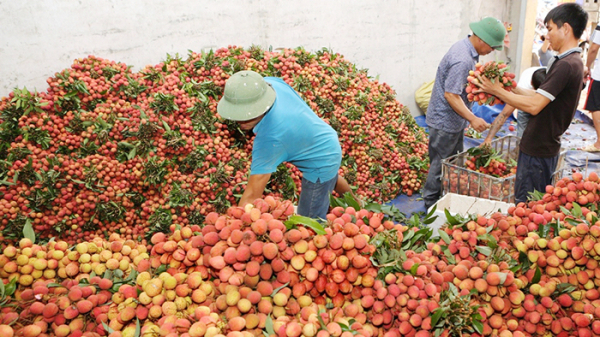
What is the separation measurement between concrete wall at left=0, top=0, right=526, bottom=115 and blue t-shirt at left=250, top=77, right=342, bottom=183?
1467 mm

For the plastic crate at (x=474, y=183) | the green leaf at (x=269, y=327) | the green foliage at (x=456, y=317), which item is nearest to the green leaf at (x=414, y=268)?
the green foliage at (x=456, y=317)

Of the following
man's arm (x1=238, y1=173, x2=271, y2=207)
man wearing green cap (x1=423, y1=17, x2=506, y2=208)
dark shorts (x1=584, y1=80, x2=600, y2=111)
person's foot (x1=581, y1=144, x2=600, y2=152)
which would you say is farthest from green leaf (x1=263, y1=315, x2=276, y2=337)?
dark shorts (x1=584, y1=80, x2=600, y2=111)

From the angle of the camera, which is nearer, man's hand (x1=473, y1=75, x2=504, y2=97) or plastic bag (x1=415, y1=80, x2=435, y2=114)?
man's hand (x1=473, y1=75, x2=504, y2=97)

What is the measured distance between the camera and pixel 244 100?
2166 millimetres

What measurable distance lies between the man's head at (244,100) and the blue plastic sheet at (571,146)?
2090 millimetres

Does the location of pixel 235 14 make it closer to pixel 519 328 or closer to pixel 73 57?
pixel 73 57

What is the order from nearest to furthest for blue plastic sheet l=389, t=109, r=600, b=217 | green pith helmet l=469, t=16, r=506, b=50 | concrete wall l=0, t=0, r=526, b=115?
green pith helmet l=469, t=16, r=506, b=50 < concrete wall l=0, t=0, r=526, b=115 < blue plastic sheet l=389, t=109, r=600, b=217

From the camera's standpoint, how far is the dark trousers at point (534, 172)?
2.94 metres

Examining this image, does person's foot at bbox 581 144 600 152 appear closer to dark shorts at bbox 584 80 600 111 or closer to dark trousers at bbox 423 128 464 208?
dark shorts at bbox 584 80 600 111

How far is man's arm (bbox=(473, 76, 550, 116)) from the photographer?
2.67 metres

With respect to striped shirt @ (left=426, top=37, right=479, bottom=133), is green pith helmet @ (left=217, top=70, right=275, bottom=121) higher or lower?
higher

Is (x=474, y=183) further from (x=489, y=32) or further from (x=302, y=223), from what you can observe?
(x=302, y=223)

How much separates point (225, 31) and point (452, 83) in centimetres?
236

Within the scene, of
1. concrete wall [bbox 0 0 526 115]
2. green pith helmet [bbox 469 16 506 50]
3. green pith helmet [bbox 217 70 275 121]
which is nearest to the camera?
green pith helmet [bbox 217 70 275 121]
